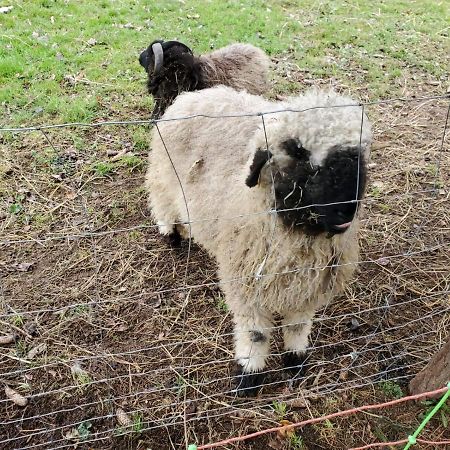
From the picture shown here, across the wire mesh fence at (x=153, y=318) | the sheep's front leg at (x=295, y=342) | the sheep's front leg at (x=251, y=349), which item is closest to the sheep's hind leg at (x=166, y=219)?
the wire mesh fence at (x=153, y=318)

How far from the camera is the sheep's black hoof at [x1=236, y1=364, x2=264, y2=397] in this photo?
3457 millimetres

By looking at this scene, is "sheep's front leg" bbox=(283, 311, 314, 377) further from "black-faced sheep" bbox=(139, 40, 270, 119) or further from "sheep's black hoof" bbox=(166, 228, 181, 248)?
"black-faced sheep" bbox=(139, 40, 270, 119)

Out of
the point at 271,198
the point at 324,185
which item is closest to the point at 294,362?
the point at 271,198

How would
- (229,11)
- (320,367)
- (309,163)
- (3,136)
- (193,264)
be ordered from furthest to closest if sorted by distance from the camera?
(229,11), (3,136), (193,264), (320,367), (309,163)

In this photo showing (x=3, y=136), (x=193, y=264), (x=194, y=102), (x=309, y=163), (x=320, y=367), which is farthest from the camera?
(x=3, y=136)

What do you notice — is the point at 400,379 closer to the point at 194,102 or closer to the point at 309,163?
the point at 309,163

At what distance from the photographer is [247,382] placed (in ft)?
11.4

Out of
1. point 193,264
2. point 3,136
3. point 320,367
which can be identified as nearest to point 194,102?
point 193,264

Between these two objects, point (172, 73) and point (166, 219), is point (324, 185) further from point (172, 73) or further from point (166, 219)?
point (172, 73)

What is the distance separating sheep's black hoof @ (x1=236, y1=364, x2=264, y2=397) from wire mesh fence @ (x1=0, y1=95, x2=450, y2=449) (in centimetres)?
5

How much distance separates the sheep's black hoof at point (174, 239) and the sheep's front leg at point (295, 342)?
149 cm

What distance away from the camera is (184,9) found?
30.2 ft

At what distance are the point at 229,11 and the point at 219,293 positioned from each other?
22.1 feet

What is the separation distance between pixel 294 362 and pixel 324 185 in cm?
161
